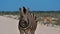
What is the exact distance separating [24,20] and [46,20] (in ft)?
61.8

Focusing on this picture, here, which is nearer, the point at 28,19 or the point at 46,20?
the point at 28,19

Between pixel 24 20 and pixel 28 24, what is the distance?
19 cm

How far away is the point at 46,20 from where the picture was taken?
82.2 ft

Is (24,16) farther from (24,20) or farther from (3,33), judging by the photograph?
(3,33)

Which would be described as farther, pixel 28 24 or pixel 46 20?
pixel 46 20

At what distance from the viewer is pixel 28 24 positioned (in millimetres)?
6414

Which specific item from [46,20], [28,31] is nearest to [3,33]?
[28,31]

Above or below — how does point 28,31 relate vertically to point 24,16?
below

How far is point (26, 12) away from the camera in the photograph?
6270mm
